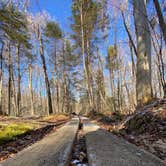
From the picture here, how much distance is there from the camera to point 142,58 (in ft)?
21.4

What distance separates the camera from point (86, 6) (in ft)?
63.2

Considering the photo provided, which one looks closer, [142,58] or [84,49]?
[142,58]

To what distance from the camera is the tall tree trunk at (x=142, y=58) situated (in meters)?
6.40

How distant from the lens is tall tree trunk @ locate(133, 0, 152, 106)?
640cm

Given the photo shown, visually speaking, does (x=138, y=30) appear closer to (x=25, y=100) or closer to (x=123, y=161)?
(x=123, y=161)

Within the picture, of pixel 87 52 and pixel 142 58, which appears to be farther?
pixel 87 52

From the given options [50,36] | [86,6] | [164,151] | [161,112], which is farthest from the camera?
[50,36]

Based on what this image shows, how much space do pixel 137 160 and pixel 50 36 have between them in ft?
88.2

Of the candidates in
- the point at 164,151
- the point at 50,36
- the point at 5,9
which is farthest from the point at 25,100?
the point at 164,151

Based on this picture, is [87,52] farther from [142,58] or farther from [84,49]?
[142,58]

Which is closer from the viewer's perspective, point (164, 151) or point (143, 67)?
point (164, 151)

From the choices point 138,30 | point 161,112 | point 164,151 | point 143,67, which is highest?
point 138,30

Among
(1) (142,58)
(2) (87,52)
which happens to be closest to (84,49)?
(2) (87,52)

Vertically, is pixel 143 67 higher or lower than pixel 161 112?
higher
